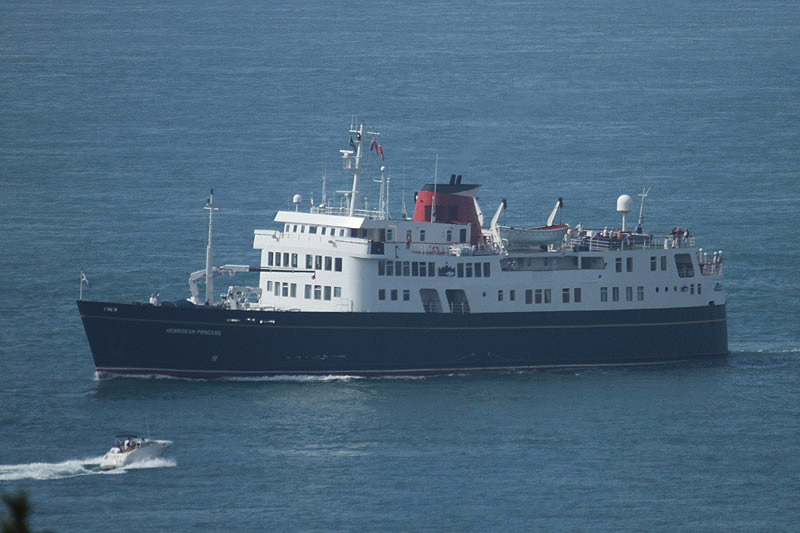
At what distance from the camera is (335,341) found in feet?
218

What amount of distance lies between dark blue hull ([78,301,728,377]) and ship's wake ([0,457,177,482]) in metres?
9.82

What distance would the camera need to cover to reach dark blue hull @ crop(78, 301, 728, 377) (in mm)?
65562

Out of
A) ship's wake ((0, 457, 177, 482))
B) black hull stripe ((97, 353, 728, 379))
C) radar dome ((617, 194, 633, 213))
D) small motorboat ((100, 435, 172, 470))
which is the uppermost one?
radar dome ((617, 194, 633, 213))

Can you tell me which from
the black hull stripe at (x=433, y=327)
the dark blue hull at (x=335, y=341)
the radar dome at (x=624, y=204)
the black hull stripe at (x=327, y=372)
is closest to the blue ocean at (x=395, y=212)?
the black hull stripe at (x=327, y=372)

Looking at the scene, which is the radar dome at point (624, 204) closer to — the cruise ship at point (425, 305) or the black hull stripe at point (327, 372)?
the cruise ship at point (425, 305)

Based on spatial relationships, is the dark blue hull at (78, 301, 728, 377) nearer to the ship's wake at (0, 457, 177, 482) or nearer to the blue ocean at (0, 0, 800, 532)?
the blue ocean at (0, 0, 800, 532)

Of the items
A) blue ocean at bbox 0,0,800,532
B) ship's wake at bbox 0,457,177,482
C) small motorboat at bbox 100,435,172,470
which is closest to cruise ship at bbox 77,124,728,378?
blue ocean at bbox 0,0,800,532

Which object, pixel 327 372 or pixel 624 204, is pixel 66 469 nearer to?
pixel 327 372

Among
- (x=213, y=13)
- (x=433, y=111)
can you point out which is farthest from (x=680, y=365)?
(x=213, y=13)

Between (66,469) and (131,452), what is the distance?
2.07 m

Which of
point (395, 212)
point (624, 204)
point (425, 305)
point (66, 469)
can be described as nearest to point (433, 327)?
point (425, 305)

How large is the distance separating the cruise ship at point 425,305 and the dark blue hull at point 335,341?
5 centimetres

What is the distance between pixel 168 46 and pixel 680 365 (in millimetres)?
94467

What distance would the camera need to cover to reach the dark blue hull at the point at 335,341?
65562mm
